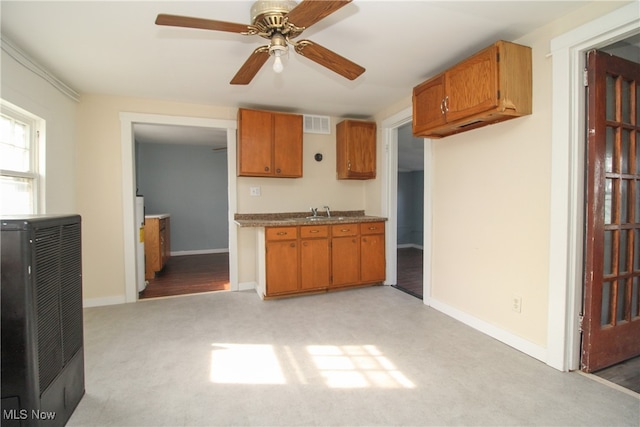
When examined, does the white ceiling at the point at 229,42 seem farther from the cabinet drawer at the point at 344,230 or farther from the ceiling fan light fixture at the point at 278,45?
the cabinet drawer at the point at 344,230

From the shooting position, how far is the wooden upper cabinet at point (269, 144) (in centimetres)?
354

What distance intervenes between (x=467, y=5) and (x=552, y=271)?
176cm

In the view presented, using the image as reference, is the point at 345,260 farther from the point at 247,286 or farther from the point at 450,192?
the point at 450,192

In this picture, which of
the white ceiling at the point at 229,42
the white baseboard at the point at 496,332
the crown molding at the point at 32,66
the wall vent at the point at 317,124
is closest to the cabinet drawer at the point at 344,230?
→ the white baseboard at the point at 496,332

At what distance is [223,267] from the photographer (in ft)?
17.0

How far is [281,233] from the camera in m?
3.39

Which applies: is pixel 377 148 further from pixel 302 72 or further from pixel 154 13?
pixel 154 13

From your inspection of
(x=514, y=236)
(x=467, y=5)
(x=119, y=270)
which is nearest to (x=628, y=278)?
(x=514, y=236)

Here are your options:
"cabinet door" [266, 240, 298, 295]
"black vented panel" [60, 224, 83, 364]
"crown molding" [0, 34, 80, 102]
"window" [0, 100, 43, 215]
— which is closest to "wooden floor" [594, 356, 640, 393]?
"cabinet door" [266, 240, 298, 295]

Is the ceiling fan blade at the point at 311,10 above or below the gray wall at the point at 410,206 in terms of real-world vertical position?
above

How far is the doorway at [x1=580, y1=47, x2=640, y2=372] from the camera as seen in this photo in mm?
1871

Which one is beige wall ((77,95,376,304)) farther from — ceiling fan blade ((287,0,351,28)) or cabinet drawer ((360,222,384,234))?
ceiling fan blade ((287,0,351,28))

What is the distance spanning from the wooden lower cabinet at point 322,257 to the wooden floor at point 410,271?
14.6 inches

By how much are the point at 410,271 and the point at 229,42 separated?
386 cm
